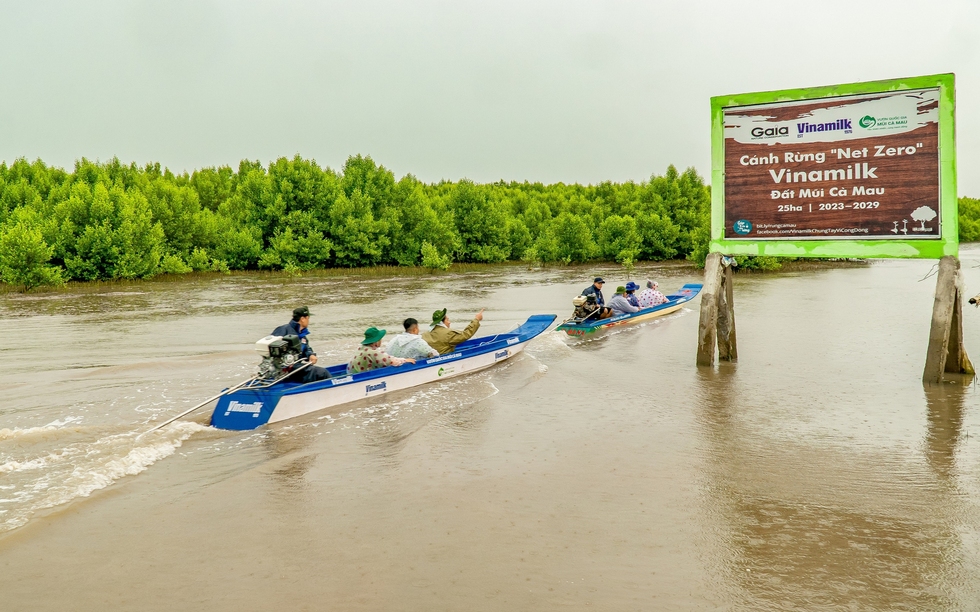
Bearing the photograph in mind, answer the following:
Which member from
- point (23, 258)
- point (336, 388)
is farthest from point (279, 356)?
point (23, 258)

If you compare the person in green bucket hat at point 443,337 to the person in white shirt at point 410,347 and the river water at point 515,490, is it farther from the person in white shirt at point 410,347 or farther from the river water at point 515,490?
the river water at point 515,490

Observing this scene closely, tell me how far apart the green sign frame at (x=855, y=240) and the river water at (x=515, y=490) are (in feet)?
7.49

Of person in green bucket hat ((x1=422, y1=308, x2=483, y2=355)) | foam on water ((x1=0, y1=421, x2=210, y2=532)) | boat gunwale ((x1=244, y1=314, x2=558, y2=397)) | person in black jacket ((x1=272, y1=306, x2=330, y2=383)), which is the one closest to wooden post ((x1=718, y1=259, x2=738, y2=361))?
boat gunwale ((x1=244, y1=314, x2=558, y2=397))

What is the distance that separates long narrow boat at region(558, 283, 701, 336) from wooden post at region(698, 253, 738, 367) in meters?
4.82

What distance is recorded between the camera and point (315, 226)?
58812mm

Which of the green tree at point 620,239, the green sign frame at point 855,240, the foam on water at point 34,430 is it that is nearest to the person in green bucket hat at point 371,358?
the foam on water at point 34,430

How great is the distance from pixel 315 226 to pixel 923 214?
52.3 m

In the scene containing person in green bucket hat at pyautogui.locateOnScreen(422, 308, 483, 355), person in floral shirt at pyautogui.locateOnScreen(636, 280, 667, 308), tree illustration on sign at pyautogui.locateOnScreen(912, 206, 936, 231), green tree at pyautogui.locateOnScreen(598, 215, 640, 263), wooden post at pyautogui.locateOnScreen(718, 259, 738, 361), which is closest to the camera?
tree illustration on sign at pyautogui.locateOnScreen(912, 206, 936, 231)

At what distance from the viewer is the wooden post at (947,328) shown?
11.1 metres

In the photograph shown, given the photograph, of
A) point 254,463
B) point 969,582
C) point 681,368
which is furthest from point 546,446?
point 681,368

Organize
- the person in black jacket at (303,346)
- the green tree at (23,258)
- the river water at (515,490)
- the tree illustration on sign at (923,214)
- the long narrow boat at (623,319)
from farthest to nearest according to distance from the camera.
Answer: the green tree at (23,258), the long narrow boat at (623,319), the tree illustration on sign at (923,214), the person in black jacket at (303,346), the river water at (515,490)

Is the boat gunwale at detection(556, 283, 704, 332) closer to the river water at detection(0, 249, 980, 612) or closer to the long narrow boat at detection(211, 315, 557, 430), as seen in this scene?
the river water at detection(0, 249, 980, 612)

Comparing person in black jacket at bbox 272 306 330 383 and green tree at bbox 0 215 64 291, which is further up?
green tree at bbox 0 215 64 291

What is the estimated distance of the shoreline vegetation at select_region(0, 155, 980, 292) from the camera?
154 ft
